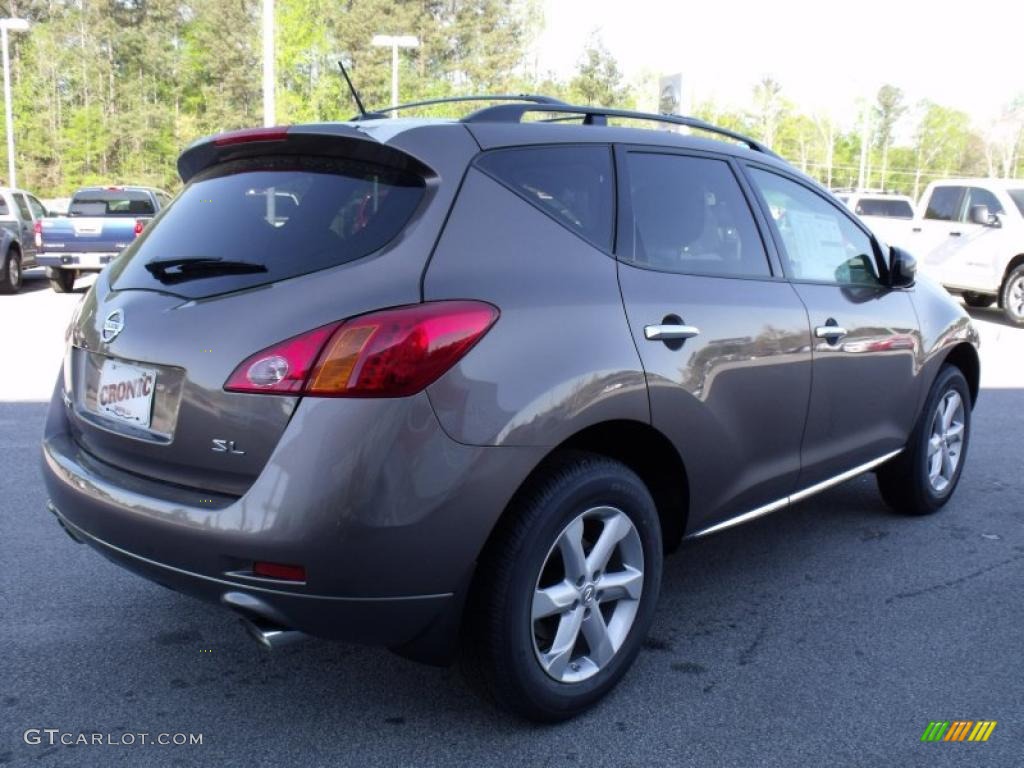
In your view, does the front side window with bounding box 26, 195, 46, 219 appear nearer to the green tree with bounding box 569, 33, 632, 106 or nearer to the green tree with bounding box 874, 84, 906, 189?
the green tree with bounding box 569, 33, 632, 106

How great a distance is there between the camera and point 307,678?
3057mm

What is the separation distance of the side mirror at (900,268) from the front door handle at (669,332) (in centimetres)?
160

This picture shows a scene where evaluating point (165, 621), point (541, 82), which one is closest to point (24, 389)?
point (165, 621)

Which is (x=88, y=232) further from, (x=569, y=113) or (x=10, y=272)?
(x=569, y=113)

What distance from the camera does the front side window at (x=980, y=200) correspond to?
13.9 m

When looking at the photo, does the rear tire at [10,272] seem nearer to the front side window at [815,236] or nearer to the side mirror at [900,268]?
the front side window at [815,236]

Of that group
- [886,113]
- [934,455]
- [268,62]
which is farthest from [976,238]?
[886,113]

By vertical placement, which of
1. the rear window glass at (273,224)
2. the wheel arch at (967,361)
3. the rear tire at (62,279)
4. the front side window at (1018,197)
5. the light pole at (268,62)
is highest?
the light pole at (268,62)

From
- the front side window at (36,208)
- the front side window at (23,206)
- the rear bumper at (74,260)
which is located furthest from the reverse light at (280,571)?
the front side window at (36,208)

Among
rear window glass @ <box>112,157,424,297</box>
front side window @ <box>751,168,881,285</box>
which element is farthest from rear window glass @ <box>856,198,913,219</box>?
rear window glass @ <box>112,157,424,297</box>

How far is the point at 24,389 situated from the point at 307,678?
5.32 m

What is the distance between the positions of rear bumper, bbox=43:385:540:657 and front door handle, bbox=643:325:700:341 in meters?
0.62

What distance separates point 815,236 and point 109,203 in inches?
589

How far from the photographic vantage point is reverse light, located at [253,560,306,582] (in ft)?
7.60
